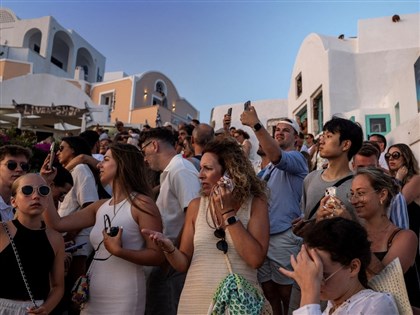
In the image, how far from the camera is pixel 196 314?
2.30m

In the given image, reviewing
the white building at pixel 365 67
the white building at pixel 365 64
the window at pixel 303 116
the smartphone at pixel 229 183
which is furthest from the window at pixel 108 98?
the smartphone at pixel 229 183

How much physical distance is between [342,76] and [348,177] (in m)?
13.6

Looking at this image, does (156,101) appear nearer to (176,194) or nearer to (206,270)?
(176,194)

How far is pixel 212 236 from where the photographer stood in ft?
8.03

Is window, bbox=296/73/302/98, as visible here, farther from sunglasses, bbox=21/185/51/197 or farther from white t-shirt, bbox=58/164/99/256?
sunglasses, bbox=21/185/51/197

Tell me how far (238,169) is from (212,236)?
1.66 ft

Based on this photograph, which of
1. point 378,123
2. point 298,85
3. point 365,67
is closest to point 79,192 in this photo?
point 378,123

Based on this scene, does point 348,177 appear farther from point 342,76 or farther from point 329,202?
point 342,76

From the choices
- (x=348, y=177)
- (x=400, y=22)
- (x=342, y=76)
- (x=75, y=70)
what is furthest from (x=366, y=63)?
(x=75, y=70)

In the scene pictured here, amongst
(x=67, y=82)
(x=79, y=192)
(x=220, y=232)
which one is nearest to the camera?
(x=220, y=232)

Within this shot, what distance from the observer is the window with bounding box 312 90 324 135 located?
663 inches

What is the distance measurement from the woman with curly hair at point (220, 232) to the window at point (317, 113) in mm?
14834

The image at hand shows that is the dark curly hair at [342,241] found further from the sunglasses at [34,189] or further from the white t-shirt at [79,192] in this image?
the white t-shirt at [79,192]

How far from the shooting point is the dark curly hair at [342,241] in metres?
1.81
